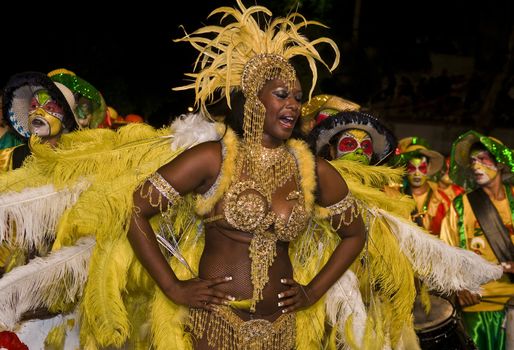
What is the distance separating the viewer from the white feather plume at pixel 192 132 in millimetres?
4703

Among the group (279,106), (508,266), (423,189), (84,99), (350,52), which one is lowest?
(350,52)

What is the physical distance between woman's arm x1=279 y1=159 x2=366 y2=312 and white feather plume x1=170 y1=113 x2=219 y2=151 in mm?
609

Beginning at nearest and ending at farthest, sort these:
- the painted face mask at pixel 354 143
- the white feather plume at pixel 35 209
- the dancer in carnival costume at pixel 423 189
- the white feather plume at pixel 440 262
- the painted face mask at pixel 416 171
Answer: the white feather plume at pixel 35 209, the white feather plume at pixel 440 262, the painted face mask at pixel 354 143, the dancer in carnival costume at pixel 423 189, the painted face mask at pixel 416 171

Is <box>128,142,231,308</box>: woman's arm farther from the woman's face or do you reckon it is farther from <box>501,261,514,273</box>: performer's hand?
<box>501,261,514,273</box>: performer's hand

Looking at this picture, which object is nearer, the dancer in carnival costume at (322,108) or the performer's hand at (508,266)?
the dancer in carnival costume at (322,108)

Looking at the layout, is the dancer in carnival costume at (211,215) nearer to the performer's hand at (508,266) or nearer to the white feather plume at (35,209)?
the white feather plume at (35,209)

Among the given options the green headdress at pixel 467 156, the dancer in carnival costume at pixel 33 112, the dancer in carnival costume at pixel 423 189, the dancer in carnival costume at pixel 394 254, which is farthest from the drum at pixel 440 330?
the dancer in carnival costume at pixel 423 189

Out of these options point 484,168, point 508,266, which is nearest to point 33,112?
point 508,266

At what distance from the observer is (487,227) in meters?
7.77

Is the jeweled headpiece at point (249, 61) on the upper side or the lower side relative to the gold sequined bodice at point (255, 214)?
upper

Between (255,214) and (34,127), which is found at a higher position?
(255,214)

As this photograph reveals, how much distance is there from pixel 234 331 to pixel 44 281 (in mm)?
1017

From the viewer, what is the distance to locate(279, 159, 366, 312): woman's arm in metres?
4.51

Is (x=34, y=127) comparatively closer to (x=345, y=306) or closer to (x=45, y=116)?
(x=45, y=116)
